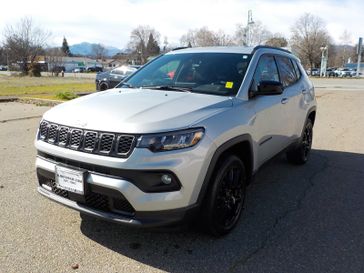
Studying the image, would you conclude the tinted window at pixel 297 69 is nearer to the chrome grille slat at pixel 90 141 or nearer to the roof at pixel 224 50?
the roof at pixel 224 50

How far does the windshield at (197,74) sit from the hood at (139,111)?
26cm

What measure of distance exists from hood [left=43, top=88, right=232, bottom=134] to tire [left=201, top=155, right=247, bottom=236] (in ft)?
1.79

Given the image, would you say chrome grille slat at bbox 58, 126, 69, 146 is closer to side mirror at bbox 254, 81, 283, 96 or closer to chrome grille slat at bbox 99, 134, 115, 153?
chrome grille slat at bbox 99, 134, 115, 153

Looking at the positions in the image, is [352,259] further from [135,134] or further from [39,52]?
[39,52]

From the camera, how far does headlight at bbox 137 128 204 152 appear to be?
2.76 m

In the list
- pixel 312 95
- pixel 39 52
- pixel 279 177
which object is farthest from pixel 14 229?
pixel 39 52

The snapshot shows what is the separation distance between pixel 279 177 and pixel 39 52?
59.1 meters

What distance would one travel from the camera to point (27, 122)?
9711 millimetres

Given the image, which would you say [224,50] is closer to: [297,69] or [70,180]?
[297,69]

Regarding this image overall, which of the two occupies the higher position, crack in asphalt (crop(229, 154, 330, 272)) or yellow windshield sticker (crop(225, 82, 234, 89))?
yellow windshield sticker (crop(225, 82, 234, 89))

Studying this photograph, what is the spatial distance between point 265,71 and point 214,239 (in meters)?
2.09

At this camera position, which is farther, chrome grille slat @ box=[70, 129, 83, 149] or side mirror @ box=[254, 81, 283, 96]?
side mirror @ box=[254, 81, 283, 96]

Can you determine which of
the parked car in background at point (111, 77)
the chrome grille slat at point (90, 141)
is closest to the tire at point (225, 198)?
the chrome grille slat at point (90, 141)

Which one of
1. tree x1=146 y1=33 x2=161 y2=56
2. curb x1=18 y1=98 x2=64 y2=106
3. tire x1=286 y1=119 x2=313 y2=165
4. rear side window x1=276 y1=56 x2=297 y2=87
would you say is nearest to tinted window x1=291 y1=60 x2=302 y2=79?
rear side window x1=276 y1=56 x2=297 y2=87
